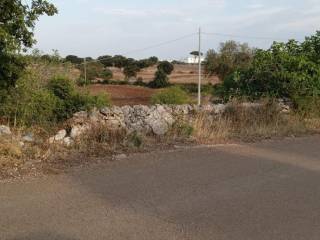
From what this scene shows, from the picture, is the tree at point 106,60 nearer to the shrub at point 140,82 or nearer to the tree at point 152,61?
the shrub at point 140,82

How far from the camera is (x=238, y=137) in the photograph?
1242cm

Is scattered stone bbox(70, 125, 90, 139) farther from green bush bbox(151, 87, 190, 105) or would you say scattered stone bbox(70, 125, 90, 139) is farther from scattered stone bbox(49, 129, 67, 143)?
green bush bbox(151, 87, 190, 105)

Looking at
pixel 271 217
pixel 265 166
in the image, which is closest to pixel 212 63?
pixel 265 166

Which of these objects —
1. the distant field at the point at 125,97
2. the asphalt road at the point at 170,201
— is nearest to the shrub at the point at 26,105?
the asphalt road at the point at 170,201

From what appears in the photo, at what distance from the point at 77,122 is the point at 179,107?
287cm

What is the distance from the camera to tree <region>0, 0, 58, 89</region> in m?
9.79

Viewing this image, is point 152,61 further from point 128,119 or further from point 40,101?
point 128,119

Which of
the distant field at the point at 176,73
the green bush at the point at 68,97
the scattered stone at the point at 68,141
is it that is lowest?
the distant field at the point at 176,73

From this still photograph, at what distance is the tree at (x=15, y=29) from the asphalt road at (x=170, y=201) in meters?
2.91

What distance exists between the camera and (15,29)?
10.2 m

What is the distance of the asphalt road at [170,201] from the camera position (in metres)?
5.75

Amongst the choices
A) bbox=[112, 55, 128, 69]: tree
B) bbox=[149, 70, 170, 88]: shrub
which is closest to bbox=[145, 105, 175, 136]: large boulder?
bbox=[149, 70, 170, 88]: shrub

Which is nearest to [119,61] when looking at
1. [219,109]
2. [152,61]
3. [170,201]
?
[152,61]

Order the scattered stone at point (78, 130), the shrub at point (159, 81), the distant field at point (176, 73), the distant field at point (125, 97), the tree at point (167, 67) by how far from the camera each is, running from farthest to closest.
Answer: the tree at point (167, 67) < the distant field at point (176, 73) < the shrub at point (159, 81) < the distant field at point (125, 97) < the scattered stone at point (78, 130)
